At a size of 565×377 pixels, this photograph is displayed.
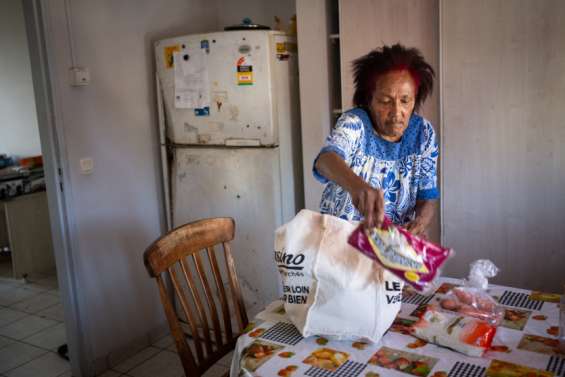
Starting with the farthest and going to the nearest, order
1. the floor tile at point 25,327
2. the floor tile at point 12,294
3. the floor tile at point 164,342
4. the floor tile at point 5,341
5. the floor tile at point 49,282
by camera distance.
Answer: the floor tile at point 49,282 < the floor tile at point 12,294 < the floor tile at point 25,327 < the floor tile at point 5,341 < the floor tile at point 164,342

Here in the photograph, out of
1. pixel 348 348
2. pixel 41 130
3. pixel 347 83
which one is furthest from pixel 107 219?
pixel 348 348

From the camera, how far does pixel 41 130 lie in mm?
2512

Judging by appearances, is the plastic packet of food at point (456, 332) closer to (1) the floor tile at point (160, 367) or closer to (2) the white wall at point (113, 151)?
(1) the floor tile at point (160, 367)

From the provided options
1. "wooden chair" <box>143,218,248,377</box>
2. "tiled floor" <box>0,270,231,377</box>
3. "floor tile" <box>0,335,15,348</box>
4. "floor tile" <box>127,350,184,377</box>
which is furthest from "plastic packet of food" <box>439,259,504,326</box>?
"floor tile" <box>0,335,15,348</box>

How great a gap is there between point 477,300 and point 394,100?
631mm

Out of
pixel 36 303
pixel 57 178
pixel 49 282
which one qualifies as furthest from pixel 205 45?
pixel 49 282

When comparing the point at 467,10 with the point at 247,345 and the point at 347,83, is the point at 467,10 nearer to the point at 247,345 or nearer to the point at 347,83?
the point at 347,83

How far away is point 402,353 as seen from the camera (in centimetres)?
125

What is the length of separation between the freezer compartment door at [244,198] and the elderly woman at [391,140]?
996mm

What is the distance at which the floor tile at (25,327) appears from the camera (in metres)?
3.24

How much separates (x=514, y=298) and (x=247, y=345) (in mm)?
761

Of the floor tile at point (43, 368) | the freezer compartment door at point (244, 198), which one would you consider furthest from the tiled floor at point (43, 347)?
the freezer compartment door at point (244, 198)

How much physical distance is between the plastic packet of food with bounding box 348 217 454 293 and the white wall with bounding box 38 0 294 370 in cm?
182


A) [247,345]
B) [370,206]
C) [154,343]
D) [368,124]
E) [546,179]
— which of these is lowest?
[154,343]
